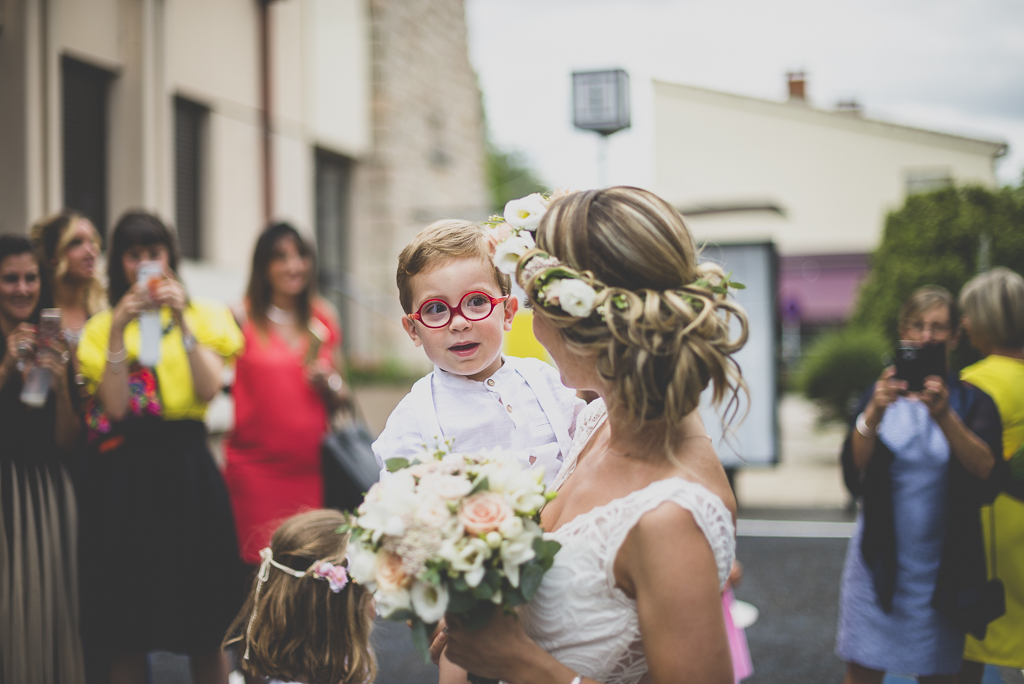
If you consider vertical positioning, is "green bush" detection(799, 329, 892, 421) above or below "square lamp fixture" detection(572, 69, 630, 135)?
below

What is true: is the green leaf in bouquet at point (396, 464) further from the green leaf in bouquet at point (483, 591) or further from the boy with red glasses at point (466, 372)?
the boy with red glasses at point (466, 372)

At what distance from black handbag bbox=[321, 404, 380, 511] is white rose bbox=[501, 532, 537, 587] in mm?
2668

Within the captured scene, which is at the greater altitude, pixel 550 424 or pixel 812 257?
pixel 812 257

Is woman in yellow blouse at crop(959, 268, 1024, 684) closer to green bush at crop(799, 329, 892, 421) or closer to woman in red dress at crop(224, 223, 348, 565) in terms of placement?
woman in red dress at crop(224, 223, 348, 565)

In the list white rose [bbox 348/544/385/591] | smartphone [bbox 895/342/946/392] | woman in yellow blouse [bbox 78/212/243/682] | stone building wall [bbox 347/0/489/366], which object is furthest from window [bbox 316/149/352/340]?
white rose [bbox 348/544/385/591]

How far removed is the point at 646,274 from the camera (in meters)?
1.69

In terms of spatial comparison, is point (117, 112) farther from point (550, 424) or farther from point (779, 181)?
point (779, 181)

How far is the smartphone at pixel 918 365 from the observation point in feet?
10.9

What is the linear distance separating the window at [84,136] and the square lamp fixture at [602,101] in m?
4.44

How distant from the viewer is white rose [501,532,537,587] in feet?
5.14

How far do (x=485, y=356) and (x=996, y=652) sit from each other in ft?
8.96

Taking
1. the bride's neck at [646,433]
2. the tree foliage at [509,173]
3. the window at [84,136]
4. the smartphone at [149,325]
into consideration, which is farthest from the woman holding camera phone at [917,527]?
the tree foliage at [509,173]

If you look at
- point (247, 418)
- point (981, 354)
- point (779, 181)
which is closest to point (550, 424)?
point (247, 418)

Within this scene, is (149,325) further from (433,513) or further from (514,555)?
(514,555)
